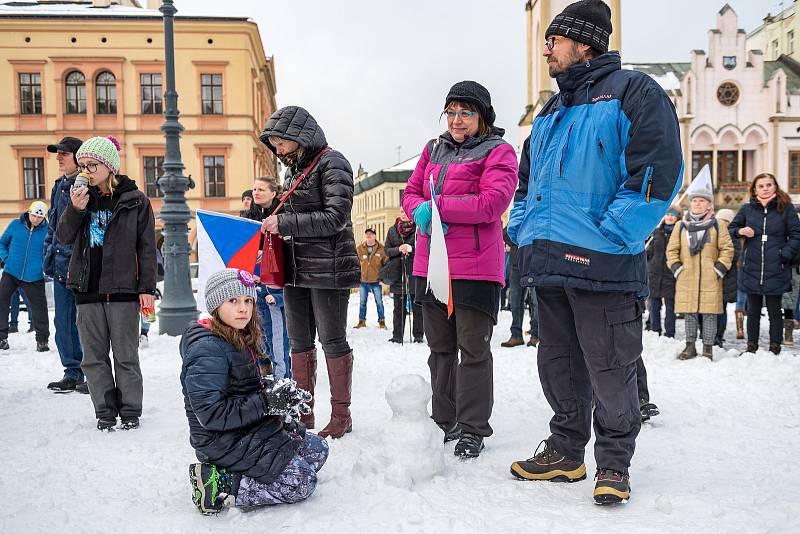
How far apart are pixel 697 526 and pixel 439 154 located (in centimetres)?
245

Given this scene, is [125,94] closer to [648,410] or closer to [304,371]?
[304,371]

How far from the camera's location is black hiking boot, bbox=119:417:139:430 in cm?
447

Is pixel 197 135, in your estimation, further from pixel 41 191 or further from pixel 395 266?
pixel 395 266

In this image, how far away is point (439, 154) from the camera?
4066mm

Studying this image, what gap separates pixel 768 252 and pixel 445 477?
6.08 m

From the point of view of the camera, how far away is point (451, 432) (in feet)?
13.4

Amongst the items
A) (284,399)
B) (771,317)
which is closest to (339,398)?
(284,399)

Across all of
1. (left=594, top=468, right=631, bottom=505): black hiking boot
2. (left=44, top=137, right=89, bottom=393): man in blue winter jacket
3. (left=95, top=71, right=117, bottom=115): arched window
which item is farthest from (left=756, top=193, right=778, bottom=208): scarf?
(left=95, top=71, right=117, bottom=115): arched window

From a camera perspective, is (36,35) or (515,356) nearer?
(515,356)

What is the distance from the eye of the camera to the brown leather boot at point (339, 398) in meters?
4.15

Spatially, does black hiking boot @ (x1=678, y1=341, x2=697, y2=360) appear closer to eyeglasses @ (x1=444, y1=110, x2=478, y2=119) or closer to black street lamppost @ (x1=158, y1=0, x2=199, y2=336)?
eyeglasses @ (x1=444, y1=110, x2=478, y2=119)

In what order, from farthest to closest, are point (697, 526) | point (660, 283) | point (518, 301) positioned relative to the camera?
point (660, 283), point (518, 301), point (697, 526)

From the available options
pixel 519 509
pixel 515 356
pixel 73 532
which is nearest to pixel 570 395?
pixel 519 509

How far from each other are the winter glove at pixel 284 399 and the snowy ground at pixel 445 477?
0.44m
